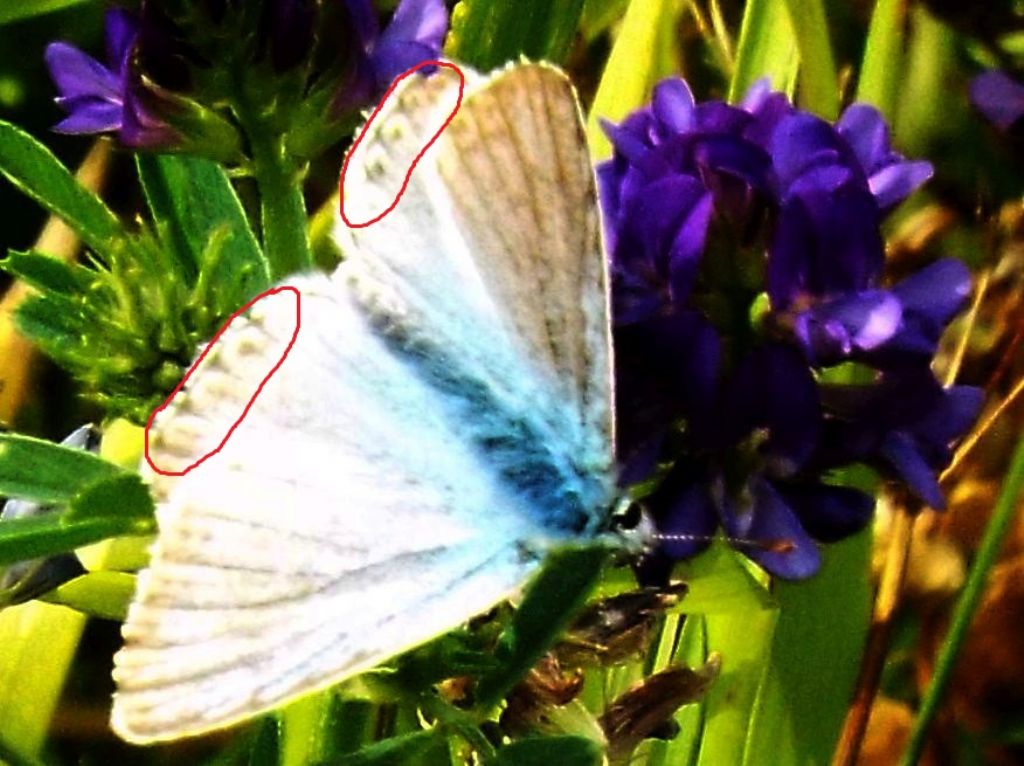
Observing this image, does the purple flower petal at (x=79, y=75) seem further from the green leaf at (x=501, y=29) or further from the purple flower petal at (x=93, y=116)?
the green leaf at (x=501, y=29)

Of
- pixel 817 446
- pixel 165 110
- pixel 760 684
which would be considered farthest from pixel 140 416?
pixel 760 684

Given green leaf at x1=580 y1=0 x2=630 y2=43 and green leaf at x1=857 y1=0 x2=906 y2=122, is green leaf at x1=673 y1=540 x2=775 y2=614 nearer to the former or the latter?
green leaf at x1=857 y1=0 x2=906 y2=122

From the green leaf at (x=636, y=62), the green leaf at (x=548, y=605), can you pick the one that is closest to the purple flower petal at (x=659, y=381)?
the green leaf at (x=548, y=605)

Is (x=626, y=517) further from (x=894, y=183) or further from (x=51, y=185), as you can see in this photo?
(x=51, y=185)

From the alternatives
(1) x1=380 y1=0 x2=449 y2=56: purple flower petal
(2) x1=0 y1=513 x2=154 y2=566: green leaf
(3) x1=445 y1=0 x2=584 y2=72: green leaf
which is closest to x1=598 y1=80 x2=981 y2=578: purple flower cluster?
(1) x1=380 y1=0 x2=449 y2=56: purple flower petal

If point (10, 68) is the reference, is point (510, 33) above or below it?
above

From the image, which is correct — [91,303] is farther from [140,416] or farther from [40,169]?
[40,169]
